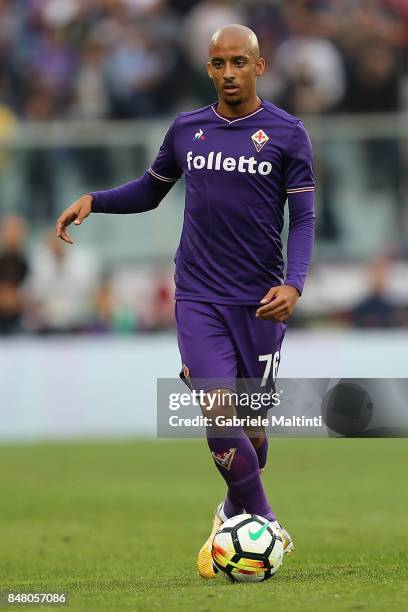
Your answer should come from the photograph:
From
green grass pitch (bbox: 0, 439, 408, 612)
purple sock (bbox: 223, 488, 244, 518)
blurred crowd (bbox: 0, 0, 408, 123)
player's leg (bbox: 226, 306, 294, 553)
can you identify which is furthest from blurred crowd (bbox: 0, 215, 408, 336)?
player's leg (bbox: 226, 306, 294, 553)

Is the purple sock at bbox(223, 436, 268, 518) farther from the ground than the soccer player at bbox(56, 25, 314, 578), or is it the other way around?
the soccer player at bbox(56, 25, 314, 578)

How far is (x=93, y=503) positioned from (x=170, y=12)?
9665mm

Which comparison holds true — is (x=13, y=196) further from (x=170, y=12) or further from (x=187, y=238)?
(x=187, y=238)

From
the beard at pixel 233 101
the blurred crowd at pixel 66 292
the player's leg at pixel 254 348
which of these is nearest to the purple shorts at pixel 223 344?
the player's leg at pixel 254 348

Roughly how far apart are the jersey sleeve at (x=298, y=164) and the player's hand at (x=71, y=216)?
3.61 feet

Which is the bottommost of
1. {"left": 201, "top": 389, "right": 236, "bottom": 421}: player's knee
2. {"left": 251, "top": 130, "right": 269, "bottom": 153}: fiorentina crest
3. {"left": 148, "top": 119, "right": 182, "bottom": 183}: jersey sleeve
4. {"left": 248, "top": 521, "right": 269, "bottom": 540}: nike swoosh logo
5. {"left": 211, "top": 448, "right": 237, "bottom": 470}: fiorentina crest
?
{"left": 248, "top": 521, "right": 269, "bottom": 540}: nike swoosh logo

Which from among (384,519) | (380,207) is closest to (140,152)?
(380,207)

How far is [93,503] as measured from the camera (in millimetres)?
11547

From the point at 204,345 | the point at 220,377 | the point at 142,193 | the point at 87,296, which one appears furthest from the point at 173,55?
the point at 220,377

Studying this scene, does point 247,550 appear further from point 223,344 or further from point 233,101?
point 233,101

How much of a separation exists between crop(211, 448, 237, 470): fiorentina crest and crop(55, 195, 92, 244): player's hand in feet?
4.45

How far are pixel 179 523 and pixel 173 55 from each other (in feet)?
32.4

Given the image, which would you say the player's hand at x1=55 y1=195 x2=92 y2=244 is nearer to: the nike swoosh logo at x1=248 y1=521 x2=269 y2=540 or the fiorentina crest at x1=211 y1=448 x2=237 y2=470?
the fiorentina crest at x1=211 y1=448 x2=237 y2=470

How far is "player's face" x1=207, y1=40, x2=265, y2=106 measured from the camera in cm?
669
